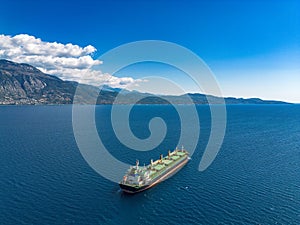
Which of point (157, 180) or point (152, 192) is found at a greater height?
point (157, 180)

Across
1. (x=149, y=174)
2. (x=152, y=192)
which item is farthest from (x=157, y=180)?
(x=152, y=192)

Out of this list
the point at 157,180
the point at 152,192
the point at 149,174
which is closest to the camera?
the point at 152,192

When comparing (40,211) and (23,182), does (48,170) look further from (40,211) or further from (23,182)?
(40,211)

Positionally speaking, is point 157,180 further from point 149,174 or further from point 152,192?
point 152,192

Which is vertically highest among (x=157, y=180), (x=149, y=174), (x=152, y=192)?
(x=149, y=174)

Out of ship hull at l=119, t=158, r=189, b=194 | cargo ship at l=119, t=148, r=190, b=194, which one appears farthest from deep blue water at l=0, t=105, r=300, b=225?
cargo ship at l=119, t=148, r=190, b=194

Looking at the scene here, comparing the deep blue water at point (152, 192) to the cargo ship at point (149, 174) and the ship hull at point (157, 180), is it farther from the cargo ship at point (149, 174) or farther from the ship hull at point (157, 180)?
the cargo ship at point (149, 174)

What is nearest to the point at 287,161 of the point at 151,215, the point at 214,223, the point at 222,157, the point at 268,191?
the point at 222,157

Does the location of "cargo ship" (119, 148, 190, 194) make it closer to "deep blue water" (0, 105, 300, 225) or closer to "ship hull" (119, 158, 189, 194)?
"ship hull" (119, 158, 189, 194)
